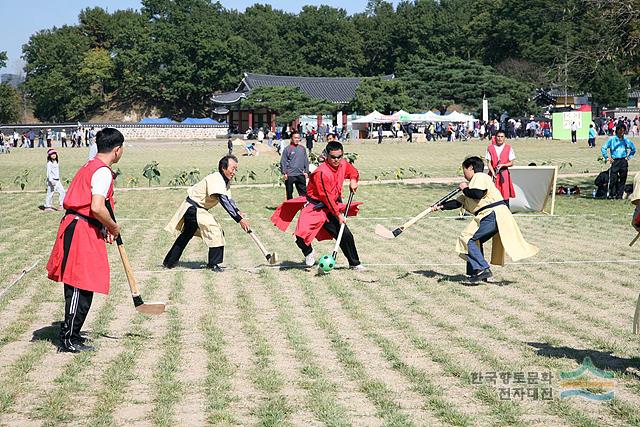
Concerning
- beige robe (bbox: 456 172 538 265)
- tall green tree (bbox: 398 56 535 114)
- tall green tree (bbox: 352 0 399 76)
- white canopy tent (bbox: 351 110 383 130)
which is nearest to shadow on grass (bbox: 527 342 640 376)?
beige robe (bbox: 456 172 538 265)

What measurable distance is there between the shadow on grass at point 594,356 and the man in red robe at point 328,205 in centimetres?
408

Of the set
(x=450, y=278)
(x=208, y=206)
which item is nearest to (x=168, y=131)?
(x=208, y=206)

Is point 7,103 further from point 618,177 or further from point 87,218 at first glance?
point 87,218

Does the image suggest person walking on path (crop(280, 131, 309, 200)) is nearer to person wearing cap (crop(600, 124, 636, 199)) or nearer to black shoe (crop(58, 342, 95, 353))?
person wearing cap (crop(600, 124, 636, 199))

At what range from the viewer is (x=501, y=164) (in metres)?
15.1

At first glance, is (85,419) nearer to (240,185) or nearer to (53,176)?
(53,176)

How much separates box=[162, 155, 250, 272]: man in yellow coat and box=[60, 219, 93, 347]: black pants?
3.78m

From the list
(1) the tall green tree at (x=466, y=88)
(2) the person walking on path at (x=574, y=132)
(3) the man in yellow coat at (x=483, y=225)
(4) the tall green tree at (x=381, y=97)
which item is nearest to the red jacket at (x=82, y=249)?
(3) the man in yellow coat at (x=483, y=225)

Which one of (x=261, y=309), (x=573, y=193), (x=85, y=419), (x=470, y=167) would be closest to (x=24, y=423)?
(x=85, y=419)

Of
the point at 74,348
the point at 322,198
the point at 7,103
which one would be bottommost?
the point at 74,348

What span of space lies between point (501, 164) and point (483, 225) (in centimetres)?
525

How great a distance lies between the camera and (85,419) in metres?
5.50

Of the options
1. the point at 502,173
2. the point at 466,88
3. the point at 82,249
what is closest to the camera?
the point at 82,249

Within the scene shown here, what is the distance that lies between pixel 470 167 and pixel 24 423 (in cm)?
599
